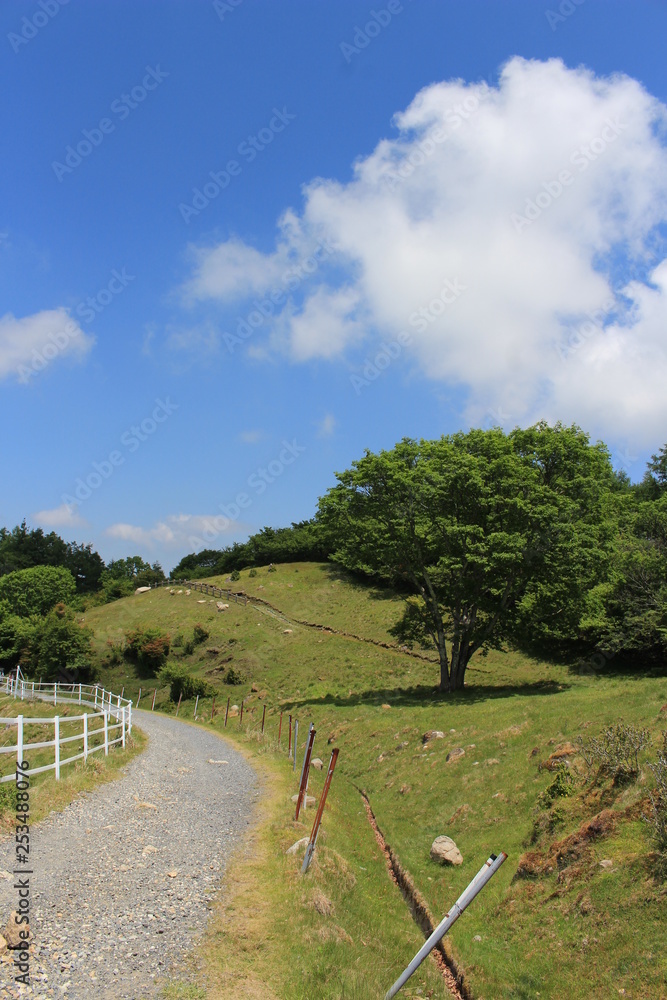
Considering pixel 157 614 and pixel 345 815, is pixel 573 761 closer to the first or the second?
pixel 345 815

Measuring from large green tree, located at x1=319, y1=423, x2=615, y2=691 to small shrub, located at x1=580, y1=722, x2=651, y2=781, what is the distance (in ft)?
47.1

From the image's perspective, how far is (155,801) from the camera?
13359 millimetres

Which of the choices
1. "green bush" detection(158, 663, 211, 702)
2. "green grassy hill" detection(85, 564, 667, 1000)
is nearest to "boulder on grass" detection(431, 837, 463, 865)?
"green grassy hill" detection(85, 564, 667, 1000)

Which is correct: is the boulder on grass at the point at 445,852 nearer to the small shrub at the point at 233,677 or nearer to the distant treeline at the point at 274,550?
the small shrub at the point at 233,677

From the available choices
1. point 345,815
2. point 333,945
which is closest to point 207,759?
point 345,815

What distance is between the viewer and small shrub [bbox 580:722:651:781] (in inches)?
420

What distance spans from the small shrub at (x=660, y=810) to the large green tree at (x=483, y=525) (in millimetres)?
16879

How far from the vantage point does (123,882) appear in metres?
8.35

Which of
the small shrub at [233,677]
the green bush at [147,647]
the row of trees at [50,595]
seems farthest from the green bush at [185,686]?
the row of trees at [50,595]

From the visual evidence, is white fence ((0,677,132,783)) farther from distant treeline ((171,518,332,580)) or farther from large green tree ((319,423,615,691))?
distant treeline ((171,518,332,580))

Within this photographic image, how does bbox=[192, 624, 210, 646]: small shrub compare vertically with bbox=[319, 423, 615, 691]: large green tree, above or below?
below

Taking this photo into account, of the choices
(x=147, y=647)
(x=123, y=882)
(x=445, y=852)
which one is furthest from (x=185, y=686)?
(x=123, y=882)

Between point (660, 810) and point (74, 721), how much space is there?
2726 centimetres

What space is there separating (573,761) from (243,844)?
22.9 ft
